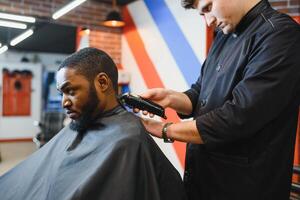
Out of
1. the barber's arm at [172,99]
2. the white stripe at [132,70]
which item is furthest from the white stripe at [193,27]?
the barber's arm at [172,99]

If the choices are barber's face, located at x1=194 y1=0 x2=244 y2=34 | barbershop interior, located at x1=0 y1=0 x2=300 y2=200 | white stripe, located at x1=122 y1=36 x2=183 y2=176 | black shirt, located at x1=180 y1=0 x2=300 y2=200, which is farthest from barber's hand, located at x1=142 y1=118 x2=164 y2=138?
white stripe, located at x1=122 y1=36 x2=183 y2=176

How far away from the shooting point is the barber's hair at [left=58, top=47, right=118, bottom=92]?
1098 millimetres

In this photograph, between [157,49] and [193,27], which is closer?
[193,27]

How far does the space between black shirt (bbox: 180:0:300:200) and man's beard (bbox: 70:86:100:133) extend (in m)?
0.40

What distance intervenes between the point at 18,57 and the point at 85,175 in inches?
246

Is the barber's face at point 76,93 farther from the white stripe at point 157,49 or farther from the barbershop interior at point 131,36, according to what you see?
the white stripe at point 157,49

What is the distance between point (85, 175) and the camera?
1.01 meters

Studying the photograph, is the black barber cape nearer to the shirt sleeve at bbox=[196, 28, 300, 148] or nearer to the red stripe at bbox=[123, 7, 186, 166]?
the shirt sleeve at bbox=[196, 28, 300, 148]

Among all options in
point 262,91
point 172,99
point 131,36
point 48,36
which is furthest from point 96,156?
point 48,36

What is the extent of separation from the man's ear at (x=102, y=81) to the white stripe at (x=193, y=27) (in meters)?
2.10

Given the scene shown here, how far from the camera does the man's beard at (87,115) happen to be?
1119 millimetres

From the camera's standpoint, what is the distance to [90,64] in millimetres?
1116

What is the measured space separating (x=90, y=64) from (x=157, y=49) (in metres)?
2.62

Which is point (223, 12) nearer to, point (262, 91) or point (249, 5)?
point (249, 5)
